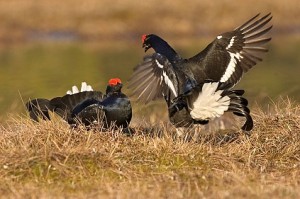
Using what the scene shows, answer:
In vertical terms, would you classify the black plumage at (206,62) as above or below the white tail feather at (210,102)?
above

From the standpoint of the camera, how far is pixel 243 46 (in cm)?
768

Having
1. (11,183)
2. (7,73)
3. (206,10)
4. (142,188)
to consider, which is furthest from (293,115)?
(206,10)

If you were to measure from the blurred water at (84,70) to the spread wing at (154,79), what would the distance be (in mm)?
2103

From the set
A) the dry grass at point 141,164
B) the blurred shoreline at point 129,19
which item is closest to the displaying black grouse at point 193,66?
the dry grass at point 141,164

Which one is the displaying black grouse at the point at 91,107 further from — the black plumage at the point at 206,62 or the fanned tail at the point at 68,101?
the black plumage at the point at 206,62

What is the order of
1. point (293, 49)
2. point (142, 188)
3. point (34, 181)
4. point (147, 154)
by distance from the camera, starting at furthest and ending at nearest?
point (293, 49)
point (147, 154)
point (34, 181)
point (142, 188)

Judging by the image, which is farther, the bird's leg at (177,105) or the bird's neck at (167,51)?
the bird's neck at (167,51)

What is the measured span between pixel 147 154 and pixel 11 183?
1185 mm

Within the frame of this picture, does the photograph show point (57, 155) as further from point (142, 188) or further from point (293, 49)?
point (293, 49)

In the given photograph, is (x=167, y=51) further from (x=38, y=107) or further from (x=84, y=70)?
(x=84, y=70)

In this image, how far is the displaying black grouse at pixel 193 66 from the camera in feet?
23.6

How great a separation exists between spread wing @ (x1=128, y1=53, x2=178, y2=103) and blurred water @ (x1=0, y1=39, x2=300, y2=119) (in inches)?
82.8

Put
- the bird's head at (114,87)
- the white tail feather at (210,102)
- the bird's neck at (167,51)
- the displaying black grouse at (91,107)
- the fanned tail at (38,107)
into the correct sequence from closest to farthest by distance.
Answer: the white tail feather at (210,102) → the displaying black grouse at (91,107) → the bird's head at (114,87) → the fanned tail at (38,107) → the bird's neck at (167,51)

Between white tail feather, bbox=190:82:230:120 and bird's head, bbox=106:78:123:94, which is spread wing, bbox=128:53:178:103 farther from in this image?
white tail feather, bbox=190:82:230:120
